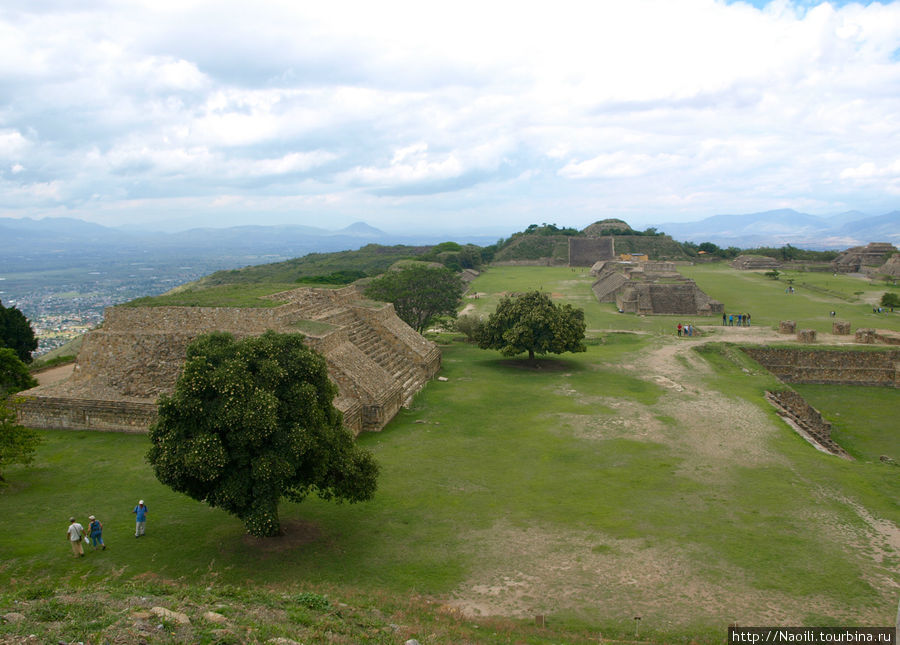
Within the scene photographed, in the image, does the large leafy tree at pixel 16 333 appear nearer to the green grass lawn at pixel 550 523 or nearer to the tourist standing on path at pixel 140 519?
the green grass lawn at pixel 550 523

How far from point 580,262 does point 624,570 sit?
229 feet

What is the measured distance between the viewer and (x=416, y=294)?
27.8 meters

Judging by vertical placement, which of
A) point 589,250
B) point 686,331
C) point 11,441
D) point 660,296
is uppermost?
point 589,250

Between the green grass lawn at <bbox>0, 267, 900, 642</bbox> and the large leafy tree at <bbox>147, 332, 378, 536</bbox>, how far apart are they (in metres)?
1.12

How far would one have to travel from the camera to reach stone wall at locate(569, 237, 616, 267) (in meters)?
75.8

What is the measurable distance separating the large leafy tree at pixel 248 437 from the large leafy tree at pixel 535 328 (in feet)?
43.6

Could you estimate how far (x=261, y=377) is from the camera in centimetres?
941

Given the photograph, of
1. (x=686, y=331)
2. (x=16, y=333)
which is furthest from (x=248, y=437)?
(x=686, y=331)

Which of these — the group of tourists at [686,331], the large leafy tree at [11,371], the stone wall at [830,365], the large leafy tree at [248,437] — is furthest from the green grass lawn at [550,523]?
the group of tourists at [686,331]

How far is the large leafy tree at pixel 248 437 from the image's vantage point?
8.83 meters

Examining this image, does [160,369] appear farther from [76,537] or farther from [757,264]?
[757,264]

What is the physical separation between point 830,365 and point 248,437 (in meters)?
26.2

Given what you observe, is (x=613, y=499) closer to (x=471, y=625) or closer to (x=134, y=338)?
(x=471, y=625)

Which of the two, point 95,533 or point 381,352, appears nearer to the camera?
point 95,533
